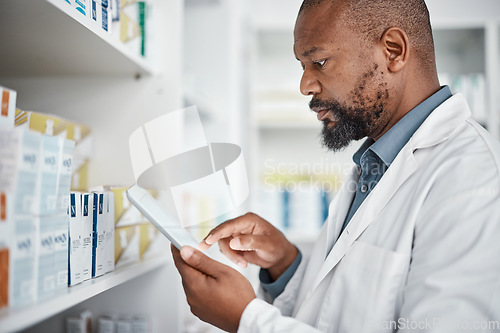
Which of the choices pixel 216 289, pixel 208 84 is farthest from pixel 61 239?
pixel 208 84

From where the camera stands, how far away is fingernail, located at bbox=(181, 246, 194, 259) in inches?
31.3

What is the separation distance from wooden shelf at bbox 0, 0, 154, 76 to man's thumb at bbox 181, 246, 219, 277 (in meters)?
0.49

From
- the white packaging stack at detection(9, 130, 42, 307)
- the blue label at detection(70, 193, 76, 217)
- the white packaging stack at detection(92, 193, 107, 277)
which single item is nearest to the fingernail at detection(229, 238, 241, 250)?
the white packaging stack at detection(92, 193, 107, 277)

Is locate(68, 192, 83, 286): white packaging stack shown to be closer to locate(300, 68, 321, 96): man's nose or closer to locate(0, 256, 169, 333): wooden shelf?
locate(0, 256, 169, 333): wooden shelf

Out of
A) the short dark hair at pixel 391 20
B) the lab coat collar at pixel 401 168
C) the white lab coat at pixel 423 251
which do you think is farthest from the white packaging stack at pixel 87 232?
the short dark hair at pixel 391 20

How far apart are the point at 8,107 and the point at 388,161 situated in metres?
0.85

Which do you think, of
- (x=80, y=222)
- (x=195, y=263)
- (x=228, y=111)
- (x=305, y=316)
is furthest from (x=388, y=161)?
(x=228, y=111)

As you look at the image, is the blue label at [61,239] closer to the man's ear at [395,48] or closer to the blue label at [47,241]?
the blue label at [47,241]

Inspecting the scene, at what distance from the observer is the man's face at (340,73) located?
1.09 meters

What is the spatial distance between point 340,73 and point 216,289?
0.63m

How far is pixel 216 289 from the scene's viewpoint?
32.8 inches

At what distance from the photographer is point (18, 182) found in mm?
581

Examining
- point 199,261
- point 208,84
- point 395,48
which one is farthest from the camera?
point 208,84

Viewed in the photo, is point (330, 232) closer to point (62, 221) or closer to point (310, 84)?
point (310, 84)
